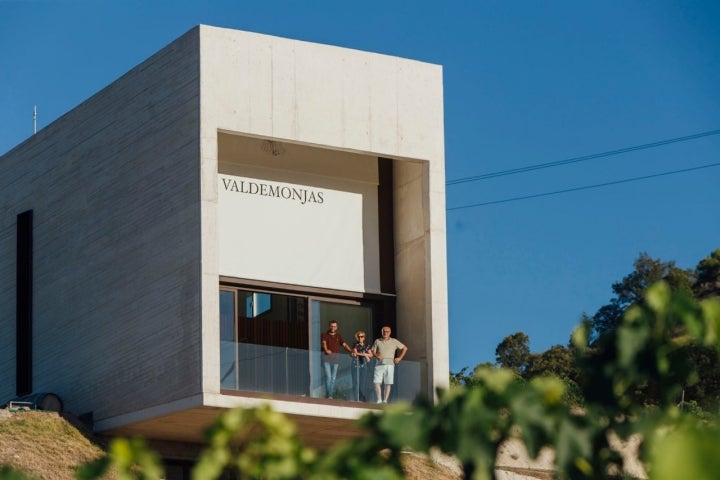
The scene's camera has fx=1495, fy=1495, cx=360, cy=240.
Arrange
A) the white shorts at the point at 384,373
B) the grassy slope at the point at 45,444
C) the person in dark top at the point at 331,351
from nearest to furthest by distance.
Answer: the grassy slope at the point at 45,444 → the person in dark top at the point at 331,351 → the white shorts at the point at 384,373

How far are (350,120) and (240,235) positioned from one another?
304 centimetres

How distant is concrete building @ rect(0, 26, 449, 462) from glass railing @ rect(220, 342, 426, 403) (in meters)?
0.04

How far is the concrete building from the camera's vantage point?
88.5 ft

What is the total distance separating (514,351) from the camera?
61906 millimetres

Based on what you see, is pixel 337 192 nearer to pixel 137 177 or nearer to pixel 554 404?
pixel 137 177

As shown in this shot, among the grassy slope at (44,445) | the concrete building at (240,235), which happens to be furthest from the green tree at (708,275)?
the grassy slope at (44,445)

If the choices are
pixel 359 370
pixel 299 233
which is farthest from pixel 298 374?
pixel 299 233

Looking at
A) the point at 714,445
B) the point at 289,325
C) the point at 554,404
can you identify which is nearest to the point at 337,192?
the point at 289,325

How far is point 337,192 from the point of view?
2998 centimetres

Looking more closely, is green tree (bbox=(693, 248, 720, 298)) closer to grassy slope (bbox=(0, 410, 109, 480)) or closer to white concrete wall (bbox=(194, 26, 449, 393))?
white concrete wall (bbox=(194, 26, 449, 393))

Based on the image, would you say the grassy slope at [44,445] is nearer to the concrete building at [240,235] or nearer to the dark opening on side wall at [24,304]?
the concrete building at [240,235]

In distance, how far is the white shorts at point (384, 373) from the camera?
28031 millimetres

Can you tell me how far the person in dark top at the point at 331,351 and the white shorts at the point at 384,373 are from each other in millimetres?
653

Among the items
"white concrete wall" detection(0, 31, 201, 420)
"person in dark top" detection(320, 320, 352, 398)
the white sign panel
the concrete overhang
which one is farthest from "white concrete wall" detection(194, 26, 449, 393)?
"person in dark top" detection(320, 320, 352, 398)
